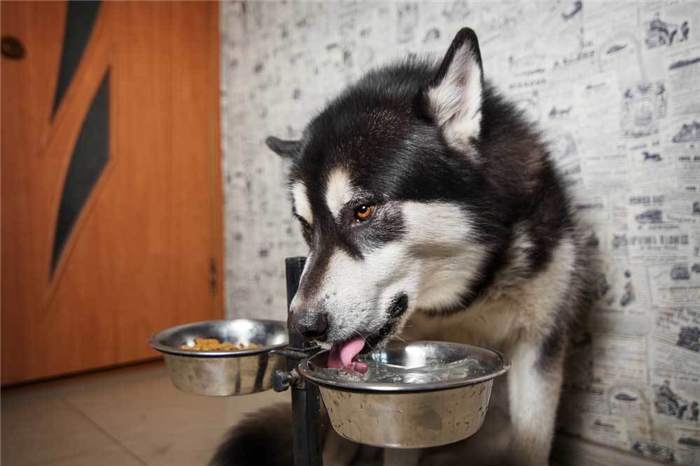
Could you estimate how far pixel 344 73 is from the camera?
2.45 metres

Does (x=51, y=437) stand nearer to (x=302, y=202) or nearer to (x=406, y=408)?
(x=302, y=202)

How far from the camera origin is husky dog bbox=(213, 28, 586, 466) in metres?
1.17

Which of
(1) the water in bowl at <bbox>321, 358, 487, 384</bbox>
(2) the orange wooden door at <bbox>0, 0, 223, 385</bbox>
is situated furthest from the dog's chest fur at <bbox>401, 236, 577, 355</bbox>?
(2) the orange wooden door at <bbox>0, 0, 223, 385</bbox>

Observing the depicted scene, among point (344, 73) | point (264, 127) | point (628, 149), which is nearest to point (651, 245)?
point (628, 149)

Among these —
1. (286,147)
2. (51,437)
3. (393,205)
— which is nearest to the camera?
(393,205)

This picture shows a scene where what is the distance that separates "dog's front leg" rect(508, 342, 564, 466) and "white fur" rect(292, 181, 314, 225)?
2.10 ft

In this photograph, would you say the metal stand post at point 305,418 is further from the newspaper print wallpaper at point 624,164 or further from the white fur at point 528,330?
the newspaper print wallpaper at point 624,164

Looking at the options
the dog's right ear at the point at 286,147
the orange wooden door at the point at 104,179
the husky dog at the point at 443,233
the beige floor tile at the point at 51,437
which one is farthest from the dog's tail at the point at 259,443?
the orange wooden door at the point at 104,179

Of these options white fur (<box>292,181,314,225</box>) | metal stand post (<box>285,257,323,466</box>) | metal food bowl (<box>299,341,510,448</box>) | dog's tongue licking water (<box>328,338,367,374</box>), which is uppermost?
white fur (<box>292,181,314,225</box>)

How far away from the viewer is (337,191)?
1.22m

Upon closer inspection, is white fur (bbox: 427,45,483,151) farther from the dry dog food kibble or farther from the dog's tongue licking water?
the dry dog food kibble

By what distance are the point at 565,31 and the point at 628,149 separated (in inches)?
16.2

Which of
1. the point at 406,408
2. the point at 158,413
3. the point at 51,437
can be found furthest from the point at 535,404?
the point at 51,437

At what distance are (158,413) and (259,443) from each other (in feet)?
2.85
